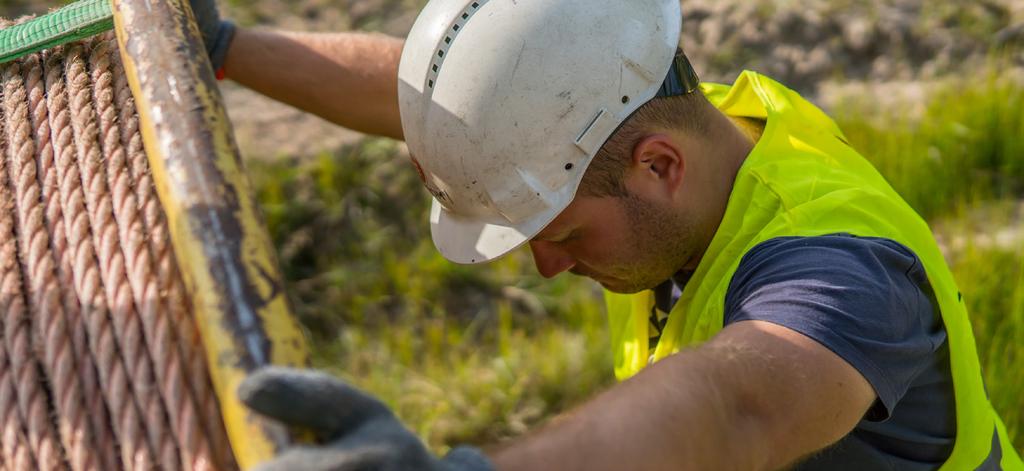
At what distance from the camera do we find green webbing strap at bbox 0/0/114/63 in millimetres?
2025

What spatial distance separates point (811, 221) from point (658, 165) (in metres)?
0.35

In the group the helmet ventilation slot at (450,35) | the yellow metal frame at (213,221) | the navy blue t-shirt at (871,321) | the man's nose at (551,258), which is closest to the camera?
the yellow metal frame at (213,221)

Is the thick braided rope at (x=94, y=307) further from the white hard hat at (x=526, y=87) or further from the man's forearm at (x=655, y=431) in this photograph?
the white hard hat at (x=526, y=87)

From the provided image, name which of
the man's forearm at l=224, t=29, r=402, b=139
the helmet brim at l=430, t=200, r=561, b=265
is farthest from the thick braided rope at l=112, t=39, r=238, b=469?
the man's forearm at l=224, t=29, r=402, b=139

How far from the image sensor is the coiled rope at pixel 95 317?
1605 millimetres

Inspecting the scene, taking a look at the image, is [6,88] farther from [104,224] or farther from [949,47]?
[949,47]

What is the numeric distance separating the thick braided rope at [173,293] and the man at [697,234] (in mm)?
448

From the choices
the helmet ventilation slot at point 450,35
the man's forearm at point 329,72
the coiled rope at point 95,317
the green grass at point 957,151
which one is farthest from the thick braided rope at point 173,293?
the green grass at point 957,151

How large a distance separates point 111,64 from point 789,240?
124cm

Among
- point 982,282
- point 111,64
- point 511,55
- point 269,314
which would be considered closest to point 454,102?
point 511,55

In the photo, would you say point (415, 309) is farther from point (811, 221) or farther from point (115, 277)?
point (115, 277)

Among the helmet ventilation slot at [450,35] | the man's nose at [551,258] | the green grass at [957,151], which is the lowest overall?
the green grass at [957,151]

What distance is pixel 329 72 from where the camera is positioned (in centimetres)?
291

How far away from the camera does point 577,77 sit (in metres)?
2.12
